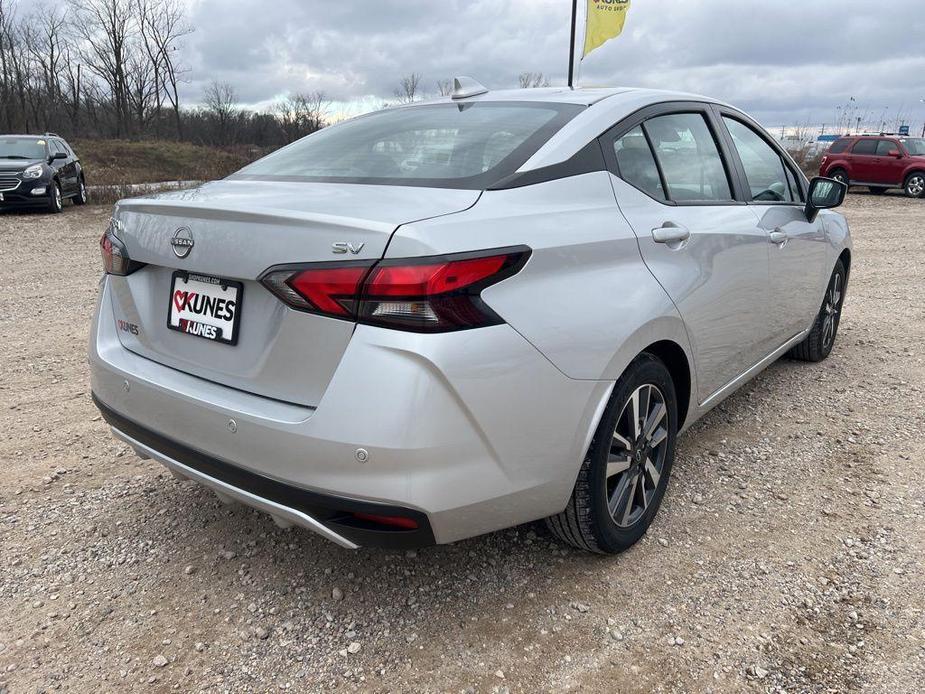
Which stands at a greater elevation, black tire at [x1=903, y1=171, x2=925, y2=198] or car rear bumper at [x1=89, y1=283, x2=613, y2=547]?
black tire at [x1=903, y1=171, x2=925, y2=198]

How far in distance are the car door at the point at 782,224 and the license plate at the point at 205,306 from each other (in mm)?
2402

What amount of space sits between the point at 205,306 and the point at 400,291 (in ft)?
2.27

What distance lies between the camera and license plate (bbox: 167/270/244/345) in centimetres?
201

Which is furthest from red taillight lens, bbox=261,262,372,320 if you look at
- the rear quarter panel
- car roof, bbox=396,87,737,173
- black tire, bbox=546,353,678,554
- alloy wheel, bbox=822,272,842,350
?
alloy wheel, bbox=822,272,842,350

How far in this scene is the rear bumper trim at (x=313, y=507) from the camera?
1.85 meters

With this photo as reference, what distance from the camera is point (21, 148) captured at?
13266 mm

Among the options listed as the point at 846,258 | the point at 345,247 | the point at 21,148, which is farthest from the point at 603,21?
the point at 345,247

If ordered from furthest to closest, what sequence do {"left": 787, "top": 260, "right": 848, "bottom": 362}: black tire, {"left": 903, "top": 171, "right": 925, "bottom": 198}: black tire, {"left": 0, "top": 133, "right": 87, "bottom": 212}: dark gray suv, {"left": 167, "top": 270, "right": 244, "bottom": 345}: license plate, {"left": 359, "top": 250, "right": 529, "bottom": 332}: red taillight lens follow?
{"left": 903, "top": 171, "right": 925, "bottom": 198}: black tire
{"left": 0, "top": 133, "right": 87, "bottom": 212}: dark gray suv
{"left": 787, "top": 260, "right": 848, "bottom": 362}: black tire
{"left": 167, "top": 270, "right": 244, "bottom": 345}: license plate
{"left": 359, "top": 250, "right": 529, "bottom": 332}: red taillight lens

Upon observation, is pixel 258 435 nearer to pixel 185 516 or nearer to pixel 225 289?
pixel 225 289

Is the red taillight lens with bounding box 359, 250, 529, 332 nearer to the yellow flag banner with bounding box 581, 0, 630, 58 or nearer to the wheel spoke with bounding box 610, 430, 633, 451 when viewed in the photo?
the wheel spoke with bounding box 610, 430, 633, 451

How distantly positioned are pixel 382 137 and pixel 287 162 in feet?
1.24

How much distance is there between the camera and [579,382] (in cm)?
207

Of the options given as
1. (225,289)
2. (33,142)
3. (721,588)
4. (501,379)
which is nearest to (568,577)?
(721,588)

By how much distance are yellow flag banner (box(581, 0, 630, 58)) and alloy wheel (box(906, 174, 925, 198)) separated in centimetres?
1034
